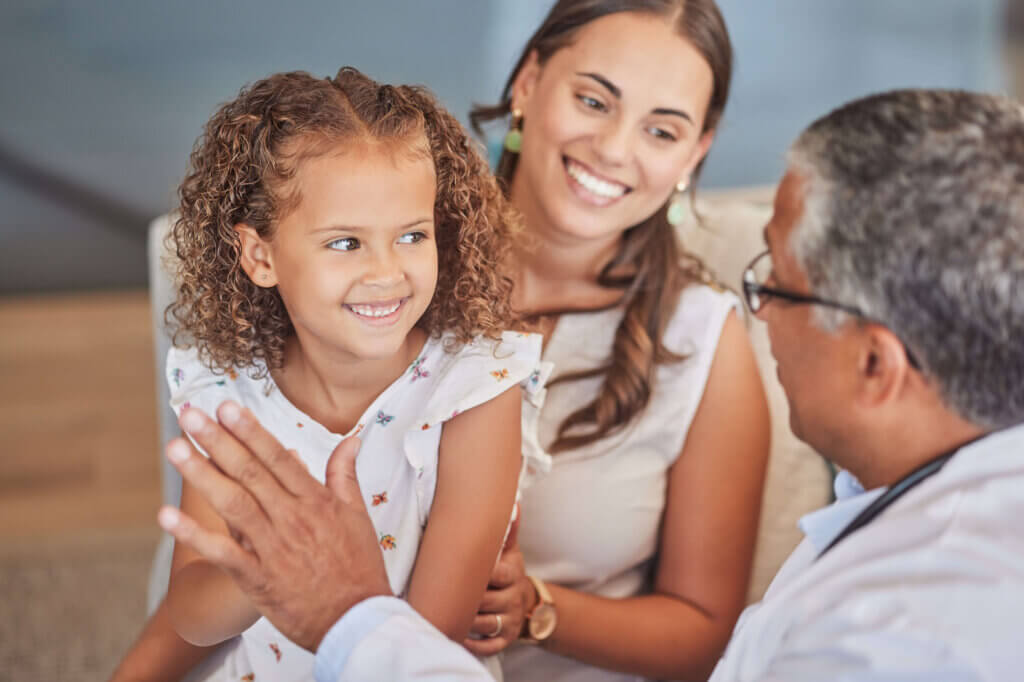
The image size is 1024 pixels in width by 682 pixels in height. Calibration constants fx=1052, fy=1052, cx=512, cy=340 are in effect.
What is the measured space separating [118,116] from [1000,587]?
402cm

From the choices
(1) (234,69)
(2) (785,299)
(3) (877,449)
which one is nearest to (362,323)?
(2) (785,299)

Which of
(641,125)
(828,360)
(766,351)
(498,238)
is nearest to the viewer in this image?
(828,360)

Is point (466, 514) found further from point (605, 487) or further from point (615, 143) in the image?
point (615, 143)

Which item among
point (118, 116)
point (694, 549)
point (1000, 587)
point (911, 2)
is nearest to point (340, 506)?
point (1000, 587)

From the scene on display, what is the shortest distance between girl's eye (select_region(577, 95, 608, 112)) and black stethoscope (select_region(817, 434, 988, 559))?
0.84 m

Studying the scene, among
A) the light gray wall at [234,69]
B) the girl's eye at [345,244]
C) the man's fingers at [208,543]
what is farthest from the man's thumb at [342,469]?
the light gray wall at [234,69]

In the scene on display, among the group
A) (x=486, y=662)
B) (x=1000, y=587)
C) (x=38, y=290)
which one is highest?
(x=1000, y=587)

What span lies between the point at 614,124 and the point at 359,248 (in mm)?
620

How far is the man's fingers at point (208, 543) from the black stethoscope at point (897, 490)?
596 millimetres

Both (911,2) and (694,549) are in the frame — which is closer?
(694,549)

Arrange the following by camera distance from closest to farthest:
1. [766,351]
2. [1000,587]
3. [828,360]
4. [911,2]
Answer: [1000,587]
[828,360]
[766,351]
[911,2]

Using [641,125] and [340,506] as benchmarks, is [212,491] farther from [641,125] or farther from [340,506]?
[641,125]

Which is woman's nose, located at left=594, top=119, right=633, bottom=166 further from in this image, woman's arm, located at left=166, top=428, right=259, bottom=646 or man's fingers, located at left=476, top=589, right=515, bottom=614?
woman's arm, located at left=166, top=428, right=259, bottom=646

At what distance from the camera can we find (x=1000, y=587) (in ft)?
3.03
